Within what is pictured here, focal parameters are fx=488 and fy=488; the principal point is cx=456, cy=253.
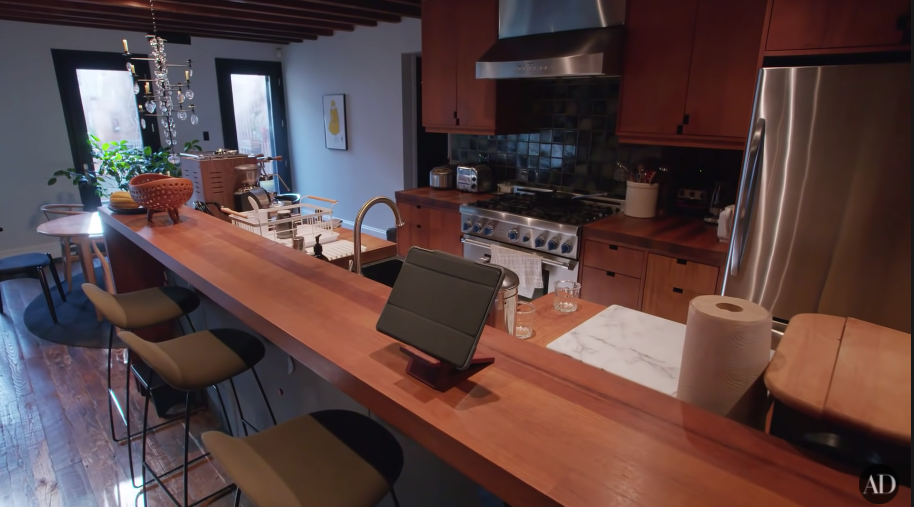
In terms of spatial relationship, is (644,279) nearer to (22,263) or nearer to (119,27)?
(22,263)

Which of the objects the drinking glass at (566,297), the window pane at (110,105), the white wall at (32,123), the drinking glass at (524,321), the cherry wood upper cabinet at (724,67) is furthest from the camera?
the window pane at (110,105)

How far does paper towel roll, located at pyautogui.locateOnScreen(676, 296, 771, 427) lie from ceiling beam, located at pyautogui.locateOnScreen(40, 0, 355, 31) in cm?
459

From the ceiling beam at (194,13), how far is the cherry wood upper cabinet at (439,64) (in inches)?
61.0

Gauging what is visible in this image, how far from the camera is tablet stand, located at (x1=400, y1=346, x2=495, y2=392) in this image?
95 centimetres

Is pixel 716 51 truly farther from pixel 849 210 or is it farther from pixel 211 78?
pixel 211 78

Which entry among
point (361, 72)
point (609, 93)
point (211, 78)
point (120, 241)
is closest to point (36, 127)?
point (211, 78)

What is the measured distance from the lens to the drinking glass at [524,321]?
5.03ft

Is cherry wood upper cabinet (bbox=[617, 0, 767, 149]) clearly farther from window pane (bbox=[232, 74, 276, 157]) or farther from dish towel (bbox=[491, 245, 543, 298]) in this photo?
window pane (bbox=[232, 74, 276, 157])

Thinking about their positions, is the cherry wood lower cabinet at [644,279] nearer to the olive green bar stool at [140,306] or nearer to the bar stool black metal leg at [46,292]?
the olive green bar stool at [140,306]

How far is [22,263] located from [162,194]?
8.03ft

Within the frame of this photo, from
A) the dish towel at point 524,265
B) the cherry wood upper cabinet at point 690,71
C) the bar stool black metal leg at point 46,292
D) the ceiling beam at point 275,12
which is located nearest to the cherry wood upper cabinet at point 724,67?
the cherry wood upper cabinet at point 690,71

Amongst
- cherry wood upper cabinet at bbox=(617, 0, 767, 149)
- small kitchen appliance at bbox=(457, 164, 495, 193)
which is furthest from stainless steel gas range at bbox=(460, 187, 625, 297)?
cherry wood upper cabinet at bbox=(617, 0, 767, 149)

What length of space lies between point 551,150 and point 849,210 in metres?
2.16

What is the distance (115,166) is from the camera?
5.22 metres
